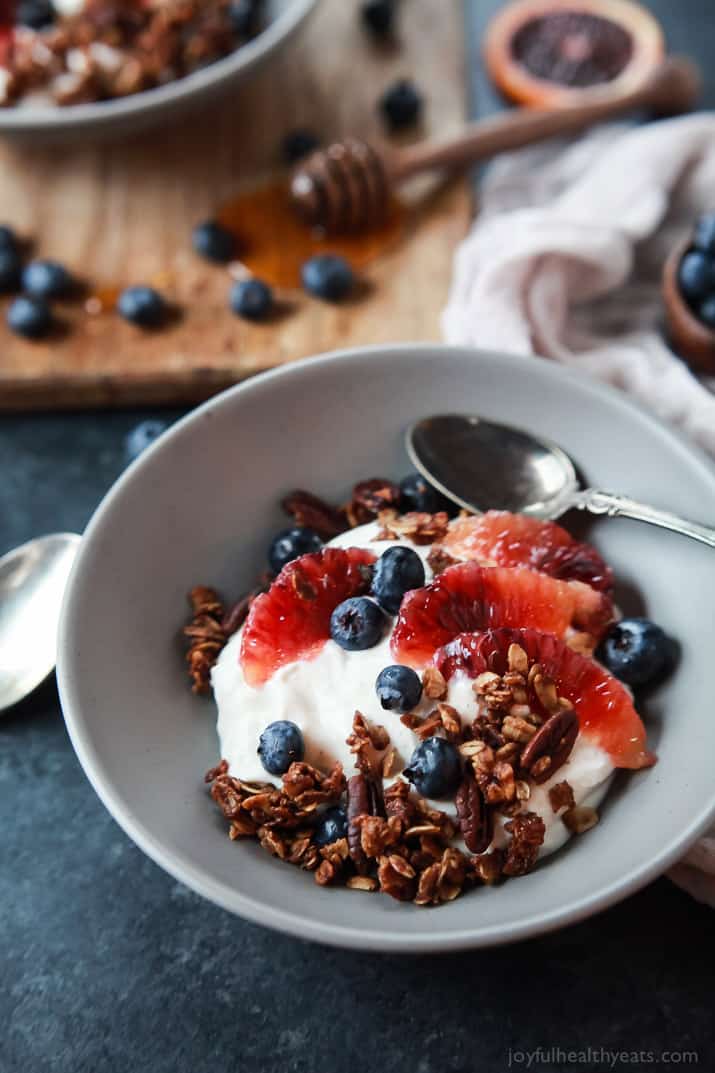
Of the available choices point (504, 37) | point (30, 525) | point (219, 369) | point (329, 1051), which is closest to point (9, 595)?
point (30, 525)

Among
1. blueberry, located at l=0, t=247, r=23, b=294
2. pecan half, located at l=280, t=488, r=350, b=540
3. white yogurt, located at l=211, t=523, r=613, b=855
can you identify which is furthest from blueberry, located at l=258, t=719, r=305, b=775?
blueberry, located at l=0, t=247, r=23, b=294

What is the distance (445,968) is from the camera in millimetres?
1421

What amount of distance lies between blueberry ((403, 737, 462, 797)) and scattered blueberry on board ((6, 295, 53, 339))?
46.4 inches

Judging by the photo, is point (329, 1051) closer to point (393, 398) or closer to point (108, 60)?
point (393, 398)

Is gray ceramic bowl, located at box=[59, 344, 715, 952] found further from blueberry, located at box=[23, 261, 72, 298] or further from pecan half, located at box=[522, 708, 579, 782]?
blueberry, located at box=[23, 261, 72, 298]

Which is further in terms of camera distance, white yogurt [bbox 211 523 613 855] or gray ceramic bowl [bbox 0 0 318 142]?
gray ceramic bowl [bbox 0 0 318 142]

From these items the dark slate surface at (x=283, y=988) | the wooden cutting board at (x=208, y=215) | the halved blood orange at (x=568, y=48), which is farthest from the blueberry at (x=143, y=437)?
the halved blood orange at (x=568, y=48)

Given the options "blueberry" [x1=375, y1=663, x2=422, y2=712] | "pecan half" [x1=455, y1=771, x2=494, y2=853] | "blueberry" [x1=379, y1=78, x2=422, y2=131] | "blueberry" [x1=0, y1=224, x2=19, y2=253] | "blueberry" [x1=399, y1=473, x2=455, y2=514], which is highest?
"blueberry" [x1=379, y1=78, x2=422, y2=131]

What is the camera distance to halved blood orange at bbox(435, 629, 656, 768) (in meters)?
1.36

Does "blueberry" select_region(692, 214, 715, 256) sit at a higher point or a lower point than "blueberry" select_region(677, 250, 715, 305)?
higher

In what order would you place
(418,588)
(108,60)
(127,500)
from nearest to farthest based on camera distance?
(418,588) < (127,500) < (108,60)

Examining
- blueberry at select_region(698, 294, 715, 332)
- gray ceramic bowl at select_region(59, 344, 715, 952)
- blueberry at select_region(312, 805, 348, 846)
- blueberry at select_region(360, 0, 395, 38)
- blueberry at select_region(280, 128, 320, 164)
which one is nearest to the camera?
gray ceramic bowl at select_region(59, 344, 715, 952)

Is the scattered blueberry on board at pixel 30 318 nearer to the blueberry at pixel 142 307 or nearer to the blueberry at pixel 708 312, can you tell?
the blueberry at pixel 142 307

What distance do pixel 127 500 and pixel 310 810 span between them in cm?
52
